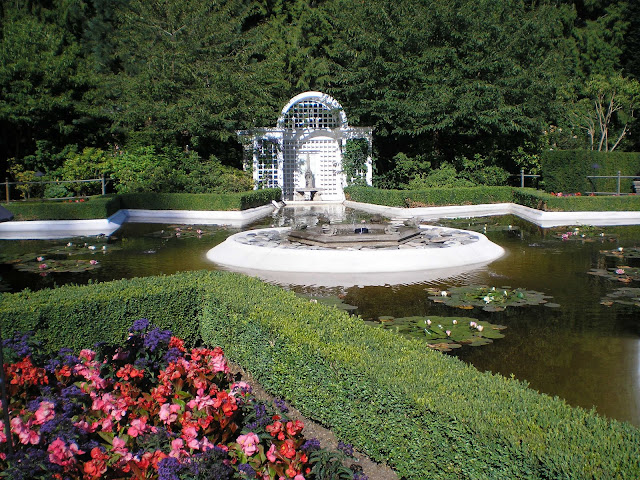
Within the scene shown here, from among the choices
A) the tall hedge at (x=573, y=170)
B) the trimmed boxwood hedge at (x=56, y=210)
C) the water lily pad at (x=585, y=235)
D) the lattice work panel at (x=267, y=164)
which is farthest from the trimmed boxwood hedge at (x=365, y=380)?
the lattice work panel at (x=267, y=164)

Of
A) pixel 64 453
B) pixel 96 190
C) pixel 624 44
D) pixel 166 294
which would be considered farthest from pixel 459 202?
pixel 624 44

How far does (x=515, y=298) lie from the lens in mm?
7348

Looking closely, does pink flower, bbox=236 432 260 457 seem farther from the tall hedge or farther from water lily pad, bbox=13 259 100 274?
the tall hedge

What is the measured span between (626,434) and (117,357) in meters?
3.29

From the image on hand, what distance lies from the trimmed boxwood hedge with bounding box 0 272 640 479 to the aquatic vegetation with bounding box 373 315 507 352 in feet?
3.61

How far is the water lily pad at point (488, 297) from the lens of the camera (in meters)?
7.00

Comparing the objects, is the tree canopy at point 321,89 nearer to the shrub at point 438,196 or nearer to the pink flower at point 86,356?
the shrub at point 438,196

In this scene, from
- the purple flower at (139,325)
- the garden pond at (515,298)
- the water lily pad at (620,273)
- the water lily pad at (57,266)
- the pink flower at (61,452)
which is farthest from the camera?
the water lily pad at (57,266)

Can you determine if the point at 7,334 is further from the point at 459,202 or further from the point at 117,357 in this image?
the point at 459,202

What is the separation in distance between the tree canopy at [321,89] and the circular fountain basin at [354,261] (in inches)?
487

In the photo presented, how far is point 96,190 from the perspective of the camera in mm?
20578

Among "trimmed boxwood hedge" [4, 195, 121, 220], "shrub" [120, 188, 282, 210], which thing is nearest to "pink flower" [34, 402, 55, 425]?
"trimmed boxwood hedge" [4, 195, 121, 220]

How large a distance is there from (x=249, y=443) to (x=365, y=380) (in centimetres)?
87

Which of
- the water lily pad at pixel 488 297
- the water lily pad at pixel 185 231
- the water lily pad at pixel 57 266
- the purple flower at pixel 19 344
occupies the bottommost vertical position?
the water lily pad at pixel 488 297
